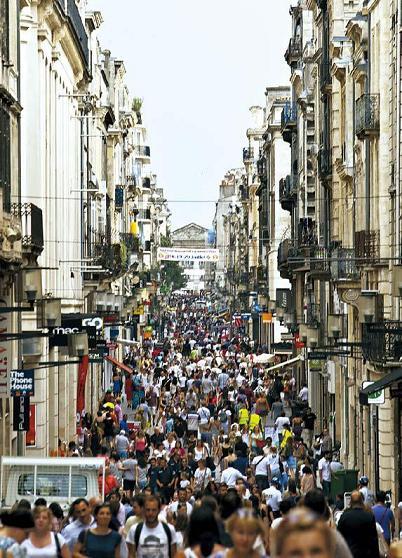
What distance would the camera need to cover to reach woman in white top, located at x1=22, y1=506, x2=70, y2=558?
13.1m

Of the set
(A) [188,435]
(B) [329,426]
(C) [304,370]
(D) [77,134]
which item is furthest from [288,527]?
(C) [304,370]

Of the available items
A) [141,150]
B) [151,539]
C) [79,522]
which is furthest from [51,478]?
[141,150]

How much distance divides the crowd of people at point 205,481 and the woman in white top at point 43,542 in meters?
0.01

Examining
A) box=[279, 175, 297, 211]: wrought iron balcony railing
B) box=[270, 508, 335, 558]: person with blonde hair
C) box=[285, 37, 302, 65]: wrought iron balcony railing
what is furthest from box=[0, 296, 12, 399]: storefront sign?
box=[285, 37, 302, 65]: wrought iron balcony railing

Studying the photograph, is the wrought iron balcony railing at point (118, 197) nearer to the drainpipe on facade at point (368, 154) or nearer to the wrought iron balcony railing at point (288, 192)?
the wrought iron balcony railing at point (288, 192)

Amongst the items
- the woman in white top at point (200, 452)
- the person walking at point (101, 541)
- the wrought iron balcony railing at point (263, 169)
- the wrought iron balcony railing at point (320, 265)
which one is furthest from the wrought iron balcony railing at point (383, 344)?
the wrought iron balcony railing at point (263, 169)

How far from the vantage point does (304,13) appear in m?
64.9

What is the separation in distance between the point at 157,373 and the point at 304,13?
1443 centimetres

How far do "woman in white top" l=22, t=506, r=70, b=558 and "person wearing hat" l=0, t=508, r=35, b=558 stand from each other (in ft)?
0.29

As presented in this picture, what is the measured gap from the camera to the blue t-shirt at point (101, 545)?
46.1 ft

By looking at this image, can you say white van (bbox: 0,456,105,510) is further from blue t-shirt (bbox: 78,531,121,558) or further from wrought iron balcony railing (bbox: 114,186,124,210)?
wrought iron balcony railing (bbox: 114,186,124,210)

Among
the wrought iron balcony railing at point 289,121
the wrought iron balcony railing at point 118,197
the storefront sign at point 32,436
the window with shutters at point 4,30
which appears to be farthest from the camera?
the wrought iron balcony railing at point 118,197

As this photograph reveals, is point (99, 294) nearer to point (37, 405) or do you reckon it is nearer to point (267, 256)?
point (37, 405)

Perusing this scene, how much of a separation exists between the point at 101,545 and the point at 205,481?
1532cm
